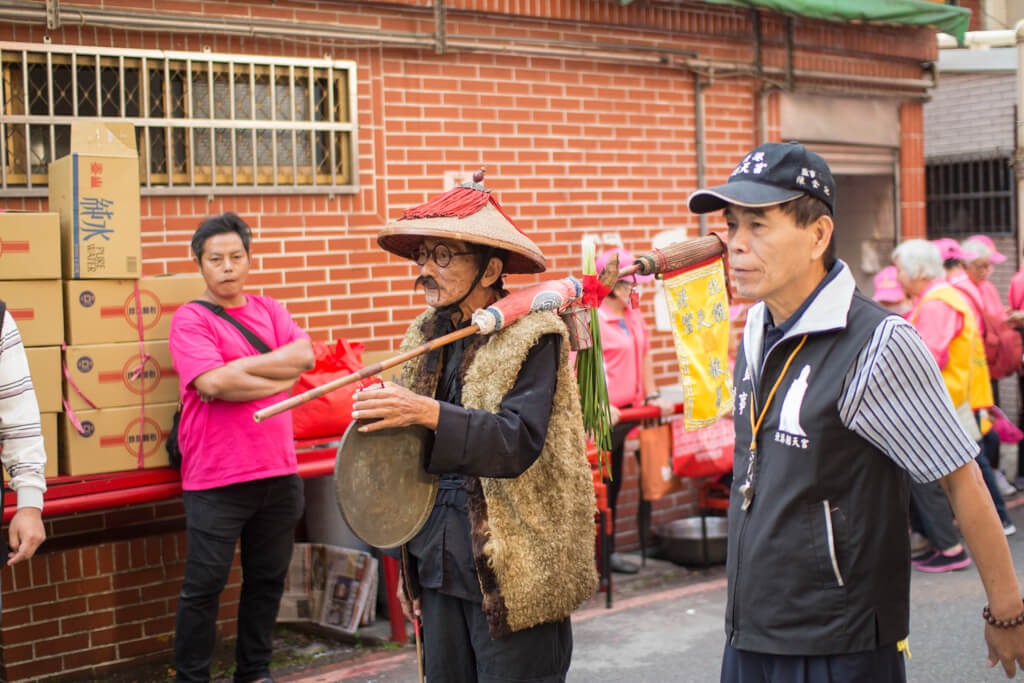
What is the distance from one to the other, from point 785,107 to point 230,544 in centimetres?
586

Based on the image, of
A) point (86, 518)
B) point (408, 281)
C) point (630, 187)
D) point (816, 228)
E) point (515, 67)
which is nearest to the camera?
point (816, 228)

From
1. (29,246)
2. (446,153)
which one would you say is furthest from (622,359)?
(29,246)

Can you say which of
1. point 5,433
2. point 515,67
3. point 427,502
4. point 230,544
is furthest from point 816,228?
point 515,67

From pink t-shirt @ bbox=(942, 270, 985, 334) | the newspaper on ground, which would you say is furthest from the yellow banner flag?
pink t-shirt @ bbox=(942, 270, 985, 334)

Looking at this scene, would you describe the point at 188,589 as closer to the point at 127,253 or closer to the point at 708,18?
the point at 127,253

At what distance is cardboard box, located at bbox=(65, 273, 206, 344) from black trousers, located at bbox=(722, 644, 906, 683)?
3146 millimetres

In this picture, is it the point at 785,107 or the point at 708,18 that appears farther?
the point at 785,107

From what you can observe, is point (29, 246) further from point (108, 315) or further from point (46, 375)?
point (46, 375)

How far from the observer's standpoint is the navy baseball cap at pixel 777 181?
2.67 meters

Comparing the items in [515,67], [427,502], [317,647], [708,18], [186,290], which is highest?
[708,18]

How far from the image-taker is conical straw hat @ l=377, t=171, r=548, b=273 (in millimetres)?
3141

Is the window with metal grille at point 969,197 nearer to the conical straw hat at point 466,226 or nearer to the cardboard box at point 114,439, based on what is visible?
the cardboard box at point 114,439

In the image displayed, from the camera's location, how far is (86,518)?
5.45 m

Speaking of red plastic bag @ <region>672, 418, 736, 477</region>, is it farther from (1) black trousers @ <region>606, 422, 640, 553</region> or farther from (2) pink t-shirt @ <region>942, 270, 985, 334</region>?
(2) pink t-shirt @ <region>942, 270, 985, 334</region>
